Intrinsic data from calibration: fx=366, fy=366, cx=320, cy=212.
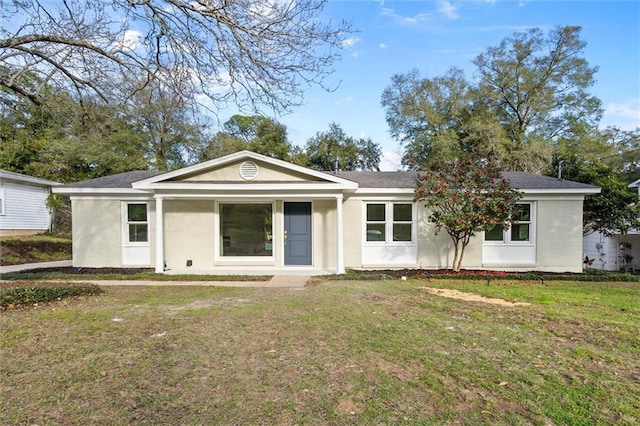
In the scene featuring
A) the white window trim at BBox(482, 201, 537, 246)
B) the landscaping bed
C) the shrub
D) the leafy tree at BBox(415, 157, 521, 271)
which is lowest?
the landscaping bed

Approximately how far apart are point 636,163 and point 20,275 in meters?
38.9

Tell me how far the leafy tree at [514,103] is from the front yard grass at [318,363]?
24.4 meters

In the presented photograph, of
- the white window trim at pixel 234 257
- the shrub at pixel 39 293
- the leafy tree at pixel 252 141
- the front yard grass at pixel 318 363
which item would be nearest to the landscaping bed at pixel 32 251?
the white window trim at pixel 234 257

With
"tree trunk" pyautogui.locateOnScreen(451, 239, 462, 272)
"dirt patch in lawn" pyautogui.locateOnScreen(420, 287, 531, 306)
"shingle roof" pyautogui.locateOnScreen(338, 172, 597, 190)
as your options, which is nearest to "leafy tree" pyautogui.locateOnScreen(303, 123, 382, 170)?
"shingle roof" pyautogui.locateOnScreen(338, 172, 597, 190)

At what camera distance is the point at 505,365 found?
3.90m

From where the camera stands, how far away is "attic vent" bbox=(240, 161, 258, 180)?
11.1m

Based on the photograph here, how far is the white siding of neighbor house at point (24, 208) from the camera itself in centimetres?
2056

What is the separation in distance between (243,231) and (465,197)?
273 inches

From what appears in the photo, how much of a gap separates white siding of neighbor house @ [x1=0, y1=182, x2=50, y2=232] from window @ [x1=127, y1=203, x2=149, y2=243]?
13.9m

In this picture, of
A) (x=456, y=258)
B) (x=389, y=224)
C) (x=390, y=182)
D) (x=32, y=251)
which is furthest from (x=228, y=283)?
(x=32, y=251)

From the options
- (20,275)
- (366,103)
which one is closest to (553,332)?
(366,103)

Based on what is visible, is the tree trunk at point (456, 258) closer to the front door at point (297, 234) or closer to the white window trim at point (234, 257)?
the front door at point (297, 234)

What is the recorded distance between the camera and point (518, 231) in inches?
473

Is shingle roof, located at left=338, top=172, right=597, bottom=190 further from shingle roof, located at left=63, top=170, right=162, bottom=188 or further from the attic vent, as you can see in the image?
shingle roof, located at left=63, top=170, right=162, bottom=188
